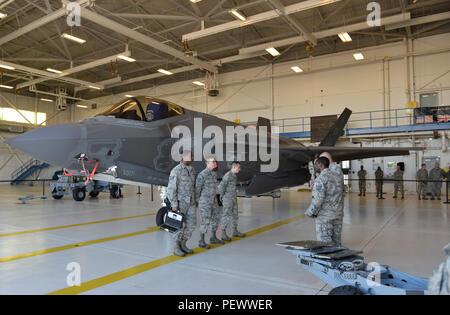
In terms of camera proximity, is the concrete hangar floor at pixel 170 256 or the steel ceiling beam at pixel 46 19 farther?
the steel ceiling beam at pixel 46 19

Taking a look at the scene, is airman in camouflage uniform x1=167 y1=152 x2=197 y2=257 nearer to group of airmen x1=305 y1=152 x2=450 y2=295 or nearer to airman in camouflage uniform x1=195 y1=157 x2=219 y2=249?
airman in camouflage uniform x1=195 y1=157 x2=219 y2=249

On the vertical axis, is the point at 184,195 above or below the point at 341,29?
below

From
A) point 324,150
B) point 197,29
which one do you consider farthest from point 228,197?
point 197,29

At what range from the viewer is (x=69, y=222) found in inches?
297

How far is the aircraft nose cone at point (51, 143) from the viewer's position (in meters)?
5.12

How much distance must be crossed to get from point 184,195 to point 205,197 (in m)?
0.54

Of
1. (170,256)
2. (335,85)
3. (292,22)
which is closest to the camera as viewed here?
(170,256)

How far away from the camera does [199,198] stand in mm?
4988

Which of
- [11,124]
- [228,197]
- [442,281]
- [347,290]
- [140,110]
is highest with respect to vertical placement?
[11,124]

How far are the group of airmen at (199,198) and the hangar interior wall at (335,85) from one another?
1587cm

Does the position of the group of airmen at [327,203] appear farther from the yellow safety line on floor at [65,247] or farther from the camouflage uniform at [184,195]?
the yellow safety line on floor at [65,247]

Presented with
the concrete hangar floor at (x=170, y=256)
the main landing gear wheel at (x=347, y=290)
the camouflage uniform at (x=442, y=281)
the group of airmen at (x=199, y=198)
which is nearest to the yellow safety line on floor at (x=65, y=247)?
the concrete hangar floor at (x=170, y=256)

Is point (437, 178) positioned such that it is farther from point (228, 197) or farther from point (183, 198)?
point (183, 198)
